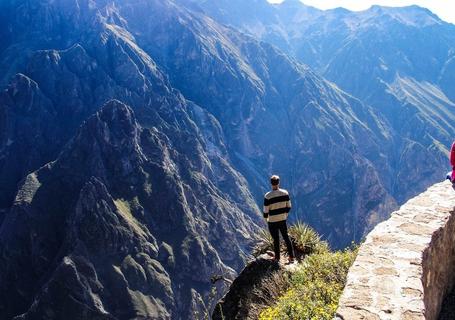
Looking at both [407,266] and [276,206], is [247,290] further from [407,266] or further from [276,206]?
[407,266]

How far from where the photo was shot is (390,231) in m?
8.41

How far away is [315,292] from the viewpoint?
8.21m

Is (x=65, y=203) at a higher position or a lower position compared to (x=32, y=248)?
higher

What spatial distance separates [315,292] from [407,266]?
188cm

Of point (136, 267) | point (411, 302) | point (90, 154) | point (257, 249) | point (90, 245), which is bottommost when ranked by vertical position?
point (411, 302)

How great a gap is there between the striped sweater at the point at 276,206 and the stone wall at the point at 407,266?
3.76 meters

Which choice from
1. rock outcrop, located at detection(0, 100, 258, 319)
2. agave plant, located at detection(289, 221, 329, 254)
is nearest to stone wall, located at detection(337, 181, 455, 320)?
agave plant, located at detection(289, 221, 329, 254)

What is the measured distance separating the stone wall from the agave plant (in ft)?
16.8

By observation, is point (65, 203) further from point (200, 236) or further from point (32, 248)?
point (200, 236)

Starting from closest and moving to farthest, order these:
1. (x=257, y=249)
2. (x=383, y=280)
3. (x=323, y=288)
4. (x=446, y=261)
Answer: (x=383, y=280) < (x=323, y=288) < (x=446, y=261) < (x=257, y=249)

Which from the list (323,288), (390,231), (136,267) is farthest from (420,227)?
(136,267)

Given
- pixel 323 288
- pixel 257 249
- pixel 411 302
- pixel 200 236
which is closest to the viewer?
pixel 411 302

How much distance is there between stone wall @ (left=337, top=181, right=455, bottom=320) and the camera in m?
5.91

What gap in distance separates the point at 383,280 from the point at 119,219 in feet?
572
